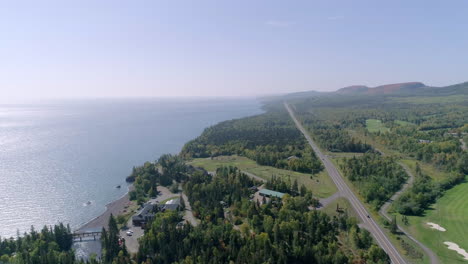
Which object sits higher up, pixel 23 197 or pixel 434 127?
pixel 434 127

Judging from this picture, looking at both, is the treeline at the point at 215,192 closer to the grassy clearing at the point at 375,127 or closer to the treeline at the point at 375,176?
the treeline at the point at 375,176

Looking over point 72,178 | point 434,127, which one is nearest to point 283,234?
point 72,178

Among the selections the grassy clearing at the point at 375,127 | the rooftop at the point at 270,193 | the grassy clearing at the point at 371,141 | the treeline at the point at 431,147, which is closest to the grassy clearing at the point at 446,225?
the treeline at the point at 431,147

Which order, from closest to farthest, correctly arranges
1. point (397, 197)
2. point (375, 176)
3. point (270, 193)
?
point (397, 197), point (270, 193), point (375, 176)

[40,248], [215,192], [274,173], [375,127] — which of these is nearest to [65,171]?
[40,248]

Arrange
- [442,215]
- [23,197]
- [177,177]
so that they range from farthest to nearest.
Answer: [177,177], [23,197], [442,215]

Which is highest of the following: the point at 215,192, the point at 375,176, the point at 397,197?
the point at 375,176

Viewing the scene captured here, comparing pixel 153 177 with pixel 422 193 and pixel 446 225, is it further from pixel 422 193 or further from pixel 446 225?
pixel 446 225

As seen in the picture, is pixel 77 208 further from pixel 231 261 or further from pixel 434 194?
pixel 434 194
